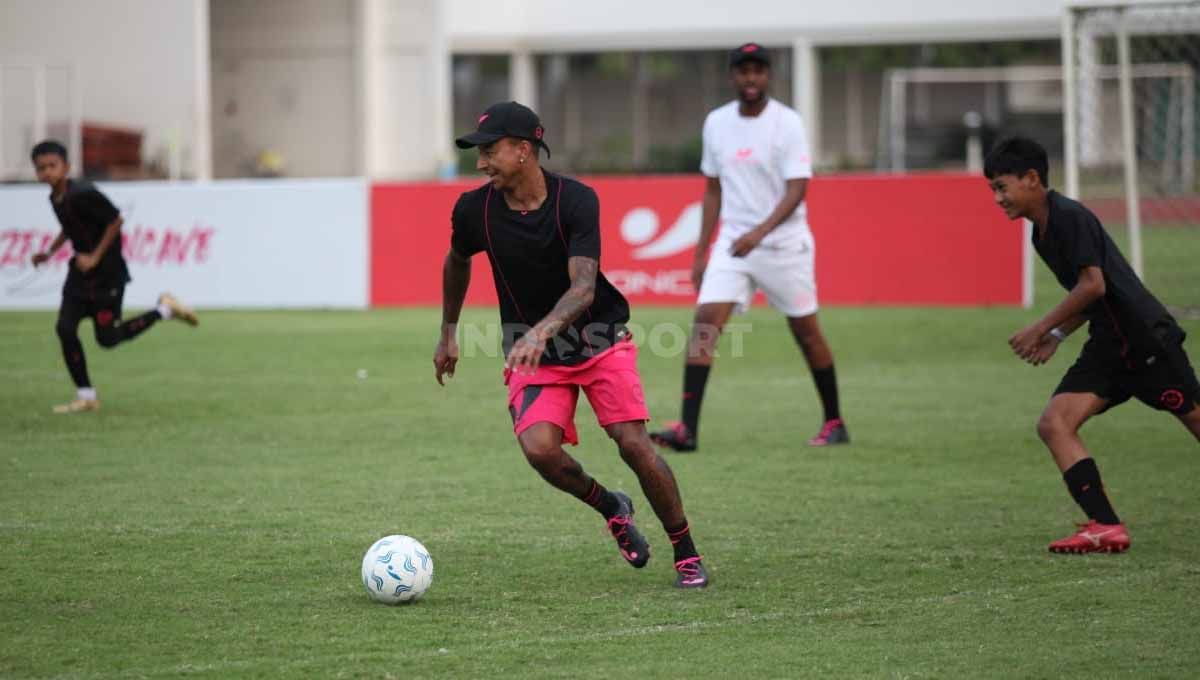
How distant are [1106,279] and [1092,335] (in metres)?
0.34

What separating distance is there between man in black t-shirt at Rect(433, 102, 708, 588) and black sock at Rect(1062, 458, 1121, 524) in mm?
1806

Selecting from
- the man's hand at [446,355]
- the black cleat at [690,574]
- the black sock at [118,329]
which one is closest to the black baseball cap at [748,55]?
the man's hand at [446,355]

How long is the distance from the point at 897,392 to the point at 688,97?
41.9 m

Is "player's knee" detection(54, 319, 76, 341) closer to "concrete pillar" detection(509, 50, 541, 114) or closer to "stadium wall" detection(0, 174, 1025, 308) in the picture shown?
"stadium wall" detection(0, 174, 1025, 308)

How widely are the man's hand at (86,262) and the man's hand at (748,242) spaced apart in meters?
4.88

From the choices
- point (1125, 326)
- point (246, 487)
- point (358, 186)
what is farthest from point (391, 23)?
point (1125, 326)

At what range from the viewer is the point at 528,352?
614 cm

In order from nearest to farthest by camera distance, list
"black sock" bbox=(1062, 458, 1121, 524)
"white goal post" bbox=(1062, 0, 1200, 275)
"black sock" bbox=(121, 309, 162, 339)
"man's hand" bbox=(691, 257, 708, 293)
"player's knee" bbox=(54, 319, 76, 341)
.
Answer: "black sock" bbox=(1062, 458, 1121, 524)
"man's hand" bbox=(691, 257, 708, 293)
"player's knee" bbox=(54, 319, 76, 341)
"black sock" bbox=(121, 309, 162, 339)
"white goal post" bbox=(1062, 0, 1200, 275)

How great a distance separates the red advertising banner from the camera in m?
20.0

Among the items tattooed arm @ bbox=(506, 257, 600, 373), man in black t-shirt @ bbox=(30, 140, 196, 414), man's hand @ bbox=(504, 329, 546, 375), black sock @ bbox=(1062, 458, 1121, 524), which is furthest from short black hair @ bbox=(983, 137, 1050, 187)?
man in black t-shirt @ bbox=(30, 140, 196, 414)

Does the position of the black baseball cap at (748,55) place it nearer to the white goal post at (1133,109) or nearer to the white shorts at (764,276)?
the white shorts at (764,276)

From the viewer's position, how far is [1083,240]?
706 cm

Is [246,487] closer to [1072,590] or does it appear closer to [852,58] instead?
[1072,590]

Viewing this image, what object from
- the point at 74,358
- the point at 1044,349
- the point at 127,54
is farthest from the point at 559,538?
the point at 127,54
